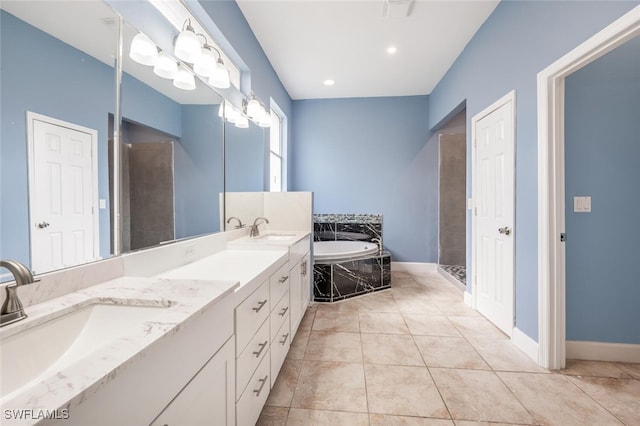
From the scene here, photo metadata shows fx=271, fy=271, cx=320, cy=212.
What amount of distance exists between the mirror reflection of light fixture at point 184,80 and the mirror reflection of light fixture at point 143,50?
0.66ft

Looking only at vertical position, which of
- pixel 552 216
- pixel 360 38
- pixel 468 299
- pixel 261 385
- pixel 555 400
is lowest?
pixel 555 400

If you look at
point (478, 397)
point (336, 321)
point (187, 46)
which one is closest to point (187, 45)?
point (187, 46)

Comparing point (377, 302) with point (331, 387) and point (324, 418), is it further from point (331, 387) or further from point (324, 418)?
point (324, 418)

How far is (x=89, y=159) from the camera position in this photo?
100 cm

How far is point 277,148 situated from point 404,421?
3558mm

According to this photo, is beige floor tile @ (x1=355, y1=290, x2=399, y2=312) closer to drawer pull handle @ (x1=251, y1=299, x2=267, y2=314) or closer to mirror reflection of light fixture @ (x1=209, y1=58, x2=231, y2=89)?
drawer pull handle @ (x1=251, y1=299, x2=267, y2=314)

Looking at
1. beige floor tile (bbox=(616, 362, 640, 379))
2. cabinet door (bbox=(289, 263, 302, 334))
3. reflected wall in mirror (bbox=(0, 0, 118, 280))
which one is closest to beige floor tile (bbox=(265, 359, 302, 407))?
cabinet door (bbox=(289, 263, 302, 334))

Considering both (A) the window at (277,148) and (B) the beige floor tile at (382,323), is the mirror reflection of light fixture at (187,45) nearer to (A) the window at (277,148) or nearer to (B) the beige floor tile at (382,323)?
(A) the window at (277,148)

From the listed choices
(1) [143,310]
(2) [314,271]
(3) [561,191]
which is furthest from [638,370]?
(1) [143,310]

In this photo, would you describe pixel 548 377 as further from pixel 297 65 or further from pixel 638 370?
pixel 297 65

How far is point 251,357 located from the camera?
Result: 1.20m

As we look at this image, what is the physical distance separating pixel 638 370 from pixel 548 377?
634 mm

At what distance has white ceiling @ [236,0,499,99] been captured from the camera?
235 centimetres

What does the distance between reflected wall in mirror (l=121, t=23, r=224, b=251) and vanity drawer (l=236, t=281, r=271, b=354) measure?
577mm
